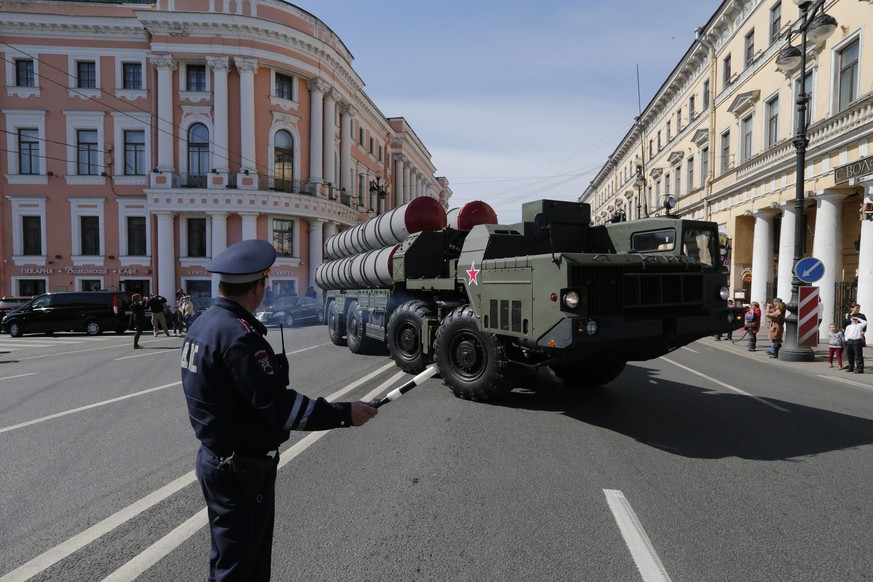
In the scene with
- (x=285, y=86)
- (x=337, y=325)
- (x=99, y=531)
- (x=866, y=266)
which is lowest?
(x=99, y=531)

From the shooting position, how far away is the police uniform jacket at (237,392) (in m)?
2.10

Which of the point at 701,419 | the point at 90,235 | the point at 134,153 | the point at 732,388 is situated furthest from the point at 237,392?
the point at 90,235

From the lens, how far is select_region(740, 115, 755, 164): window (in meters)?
22.6

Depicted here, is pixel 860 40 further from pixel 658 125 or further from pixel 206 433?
pixel 658 125

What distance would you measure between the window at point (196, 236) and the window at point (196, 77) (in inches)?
308

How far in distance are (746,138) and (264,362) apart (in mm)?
26624

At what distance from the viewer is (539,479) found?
14.0 ft

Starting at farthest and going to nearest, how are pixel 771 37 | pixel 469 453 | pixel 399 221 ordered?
pixel 771 37
pixel 399 221
pixel 469 453

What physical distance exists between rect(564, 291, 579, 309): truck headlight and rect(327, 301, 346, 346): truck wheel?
30.0 feet

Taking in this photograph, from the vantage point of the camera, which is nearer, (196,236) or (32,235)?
(32,235)

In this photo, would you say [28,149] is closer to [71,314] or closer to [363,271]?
[71,314]

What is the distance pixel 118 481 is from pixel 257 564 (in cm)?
283

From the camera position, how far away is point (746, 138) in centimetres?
2305

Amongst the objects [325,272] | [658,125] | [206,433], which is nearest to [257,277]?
[206,433]
